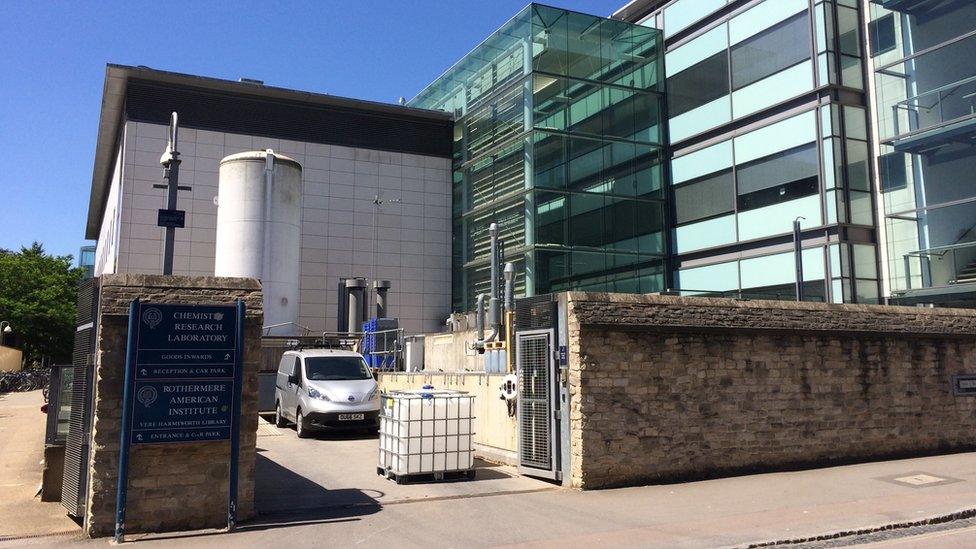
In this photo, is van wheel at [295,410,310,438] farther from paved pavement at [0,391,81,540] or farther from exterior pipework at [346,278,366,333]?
exterior pipework at [346,278,366,333]

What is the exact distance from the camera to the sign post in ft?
25.8

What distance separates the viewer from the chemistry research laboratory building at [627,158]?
71.3 feet

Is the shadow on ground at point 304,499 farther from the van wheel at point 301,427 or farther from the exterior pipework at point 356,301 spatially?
the exterior pipework at point 356,301

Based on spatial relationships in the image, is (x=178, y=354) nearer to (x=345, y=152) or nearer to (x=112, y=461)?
(x=112, y=461)

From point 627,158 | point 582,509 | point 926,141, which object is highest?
point 627,158

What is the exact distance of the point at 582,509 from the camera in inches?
373

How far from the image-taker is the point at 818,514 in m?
9.06

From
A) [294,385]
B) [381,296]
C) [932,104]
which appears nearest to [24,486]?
[294,385]

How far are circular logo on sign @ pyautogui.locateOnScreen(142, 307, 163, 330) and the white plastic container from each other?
13.6ft

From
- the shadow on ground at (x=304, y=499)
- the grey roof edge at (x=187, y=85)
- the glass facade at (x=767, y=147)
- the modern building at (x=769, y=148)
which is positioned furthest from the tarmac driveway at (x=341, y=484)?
the grey roof edge at (x=187, y=85)

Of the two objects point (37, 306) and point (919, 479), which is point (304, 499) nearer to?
point (919, 479)

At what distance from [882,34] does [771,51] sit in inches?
129

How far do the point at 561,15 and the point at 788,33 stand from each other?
8.06 metres

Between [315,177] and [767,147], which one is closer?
[767,147]
